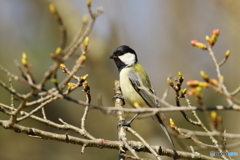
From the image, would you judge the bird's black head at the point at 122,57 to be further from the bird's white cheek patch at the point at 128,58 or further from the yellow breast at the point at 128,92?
the yellow breast at the point at 128,92

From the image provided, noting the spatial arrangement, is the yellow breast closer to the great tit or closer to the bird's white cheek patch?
the great tit

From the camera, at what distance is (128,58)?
13.4 ft

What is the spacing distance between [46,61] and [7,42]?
1630 mm

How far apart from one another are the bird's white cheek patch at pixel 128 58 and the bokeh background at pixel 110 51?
3.34m

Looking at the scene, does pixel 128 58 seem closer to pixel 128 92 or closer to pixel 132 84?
pixel 132 84

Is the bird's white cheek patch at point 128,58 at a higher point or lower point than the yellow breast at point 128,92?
higher

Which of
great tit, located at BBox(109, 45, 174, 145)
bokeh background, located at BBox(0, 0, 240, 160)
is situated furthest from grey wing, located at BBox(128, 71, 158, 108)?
bokeh background, located at BBox(0, 0, 240, 160)

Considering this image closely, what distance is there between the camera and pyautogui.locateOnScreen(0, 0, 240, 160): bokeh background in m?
7.49

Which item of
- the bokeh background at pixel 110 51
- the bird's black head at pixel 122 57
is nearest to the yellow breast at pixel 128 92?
the bird's black head at pixel 122 57

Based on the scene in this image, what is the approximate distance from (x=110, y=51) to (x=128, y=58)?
186 inches

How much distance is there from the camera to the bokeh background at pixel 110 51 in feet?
24.6

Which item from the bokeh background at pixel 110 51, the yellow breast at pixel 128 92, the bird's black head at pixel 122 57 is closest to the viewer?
the yellow breast at pixel 128 92

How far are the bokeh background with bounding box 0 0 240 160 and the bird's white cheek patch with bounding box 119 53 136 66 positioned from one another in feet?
10.9

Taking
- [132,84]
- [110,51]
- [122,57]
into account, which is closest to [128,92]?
[132,84]
